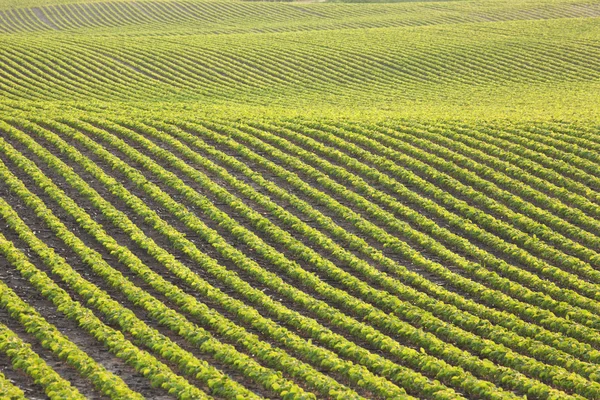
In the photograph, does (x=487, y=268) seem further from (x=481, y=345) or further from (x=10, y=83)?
(x=10, y=83)

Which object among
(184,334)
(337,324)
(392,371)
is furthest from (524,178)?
(184,334)

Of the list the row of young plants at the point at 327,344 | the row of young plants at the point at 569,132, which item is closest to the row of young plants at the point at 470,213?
the row of young plants at the point at 327,344

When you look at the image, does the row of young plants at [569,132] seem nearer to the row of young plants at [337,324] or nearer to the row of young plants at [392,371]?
the row of young plants at [337,324]

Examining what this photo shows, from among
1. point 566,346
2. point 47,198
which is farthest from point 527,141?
point 47,198

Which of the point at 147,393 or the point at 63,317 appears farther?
the point at 63,317

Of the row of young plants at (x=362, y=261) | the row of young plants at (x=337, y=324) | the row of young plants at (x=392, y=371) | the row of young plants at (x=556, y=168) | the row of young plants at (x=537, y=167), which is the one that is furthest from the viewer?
the row of young plants at (x=537, y=167)

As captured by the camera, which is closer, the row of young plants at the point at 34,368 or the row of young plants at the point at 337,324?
the row of young plants at the point at 34,368
